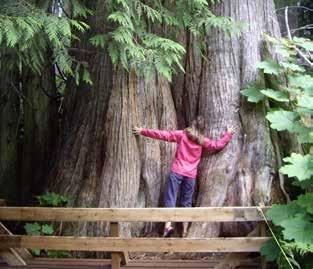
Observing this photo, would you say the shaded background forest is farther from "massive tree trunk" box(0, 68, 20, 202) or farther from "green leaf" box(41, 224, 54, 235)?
"massive tree trunk" box(0, 68, 20, 202)

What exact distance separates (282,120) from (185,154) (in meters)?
1.43

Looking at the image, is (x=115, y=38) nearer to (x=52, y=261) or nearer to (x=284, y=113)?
(x=284, y=113)

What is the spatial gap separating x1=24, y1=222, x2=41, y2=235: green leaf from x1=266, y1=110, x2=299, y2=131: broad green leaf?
10.8 ft

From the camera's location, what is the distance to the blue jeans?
6.78 m

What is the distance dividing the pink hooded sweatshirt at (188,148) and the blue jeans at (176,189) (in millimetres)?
68

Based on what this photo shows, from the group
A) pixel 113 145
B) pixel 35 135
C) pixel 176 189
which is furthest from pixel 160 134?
pixel 35 135

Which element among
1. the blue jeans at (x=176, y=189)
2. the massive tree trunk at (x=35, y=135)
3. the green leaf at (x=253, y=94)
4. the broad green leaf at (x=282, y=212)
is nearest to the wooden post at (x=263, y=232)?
the broad green leaf at (x=282, y=212)

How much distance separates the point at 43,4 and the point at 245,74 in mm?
3159

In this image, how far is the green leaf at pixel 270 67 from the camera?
6.76 metres

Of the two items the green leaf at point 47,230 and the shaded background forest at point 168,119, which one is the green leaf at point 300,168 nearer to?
the shaded background forest at point 168,119

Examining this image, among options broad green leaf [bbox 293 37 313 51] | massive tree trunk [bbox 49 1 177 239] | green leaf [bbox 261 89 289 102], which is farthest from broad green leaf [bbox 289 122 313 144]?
massive tree trunk [bbox 49 1 177 239]

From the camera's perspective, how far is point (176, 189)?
680 cm

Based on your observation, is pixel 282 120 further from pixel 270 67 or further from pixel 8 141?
pixel 8 141

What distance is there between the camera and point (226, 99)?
708cm
